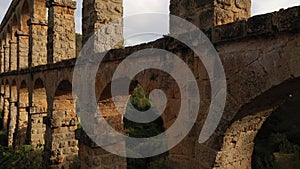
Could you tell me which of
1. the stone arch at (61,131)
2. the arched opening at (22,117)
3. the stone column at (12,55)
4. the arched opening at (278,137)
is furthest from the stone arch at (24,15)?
the arched opening at (278,137)

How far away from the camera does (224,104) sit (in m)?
3.05

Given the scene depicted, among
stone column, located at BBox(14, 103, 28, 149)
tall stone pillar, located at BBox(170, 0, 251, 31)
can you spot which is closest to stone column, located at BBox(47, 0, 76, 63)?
stone column, located at BBox(14, 103, 28, 149)

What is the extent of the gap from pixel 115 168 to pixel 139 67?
248 cm

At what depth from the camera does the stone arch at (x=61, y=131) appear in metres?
7.41

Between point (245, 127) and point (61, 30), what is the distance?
261 inches

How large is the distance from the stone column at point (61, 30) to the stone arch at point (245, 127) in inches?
254

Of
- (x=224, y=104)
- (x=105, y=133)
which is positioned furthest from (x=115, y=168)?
(x=224, y=104)

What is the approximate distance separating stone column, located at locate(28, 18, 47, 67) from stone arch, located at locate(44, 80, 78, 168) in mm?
3517

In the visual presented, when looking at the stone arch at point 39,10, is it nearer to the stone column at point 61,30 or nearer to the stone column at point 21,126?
the stone column at point 61,30

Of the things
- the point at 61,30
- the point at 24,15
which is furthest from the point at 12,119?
the point at 61,30

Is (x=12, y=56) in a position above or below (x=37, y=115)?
above

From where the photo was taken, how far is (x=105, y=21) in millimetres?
6066

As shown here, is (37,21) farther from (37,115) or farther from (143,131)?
(143,131)

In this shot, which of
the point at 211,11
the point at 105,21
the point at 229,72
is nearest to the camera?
the point at 229,72
